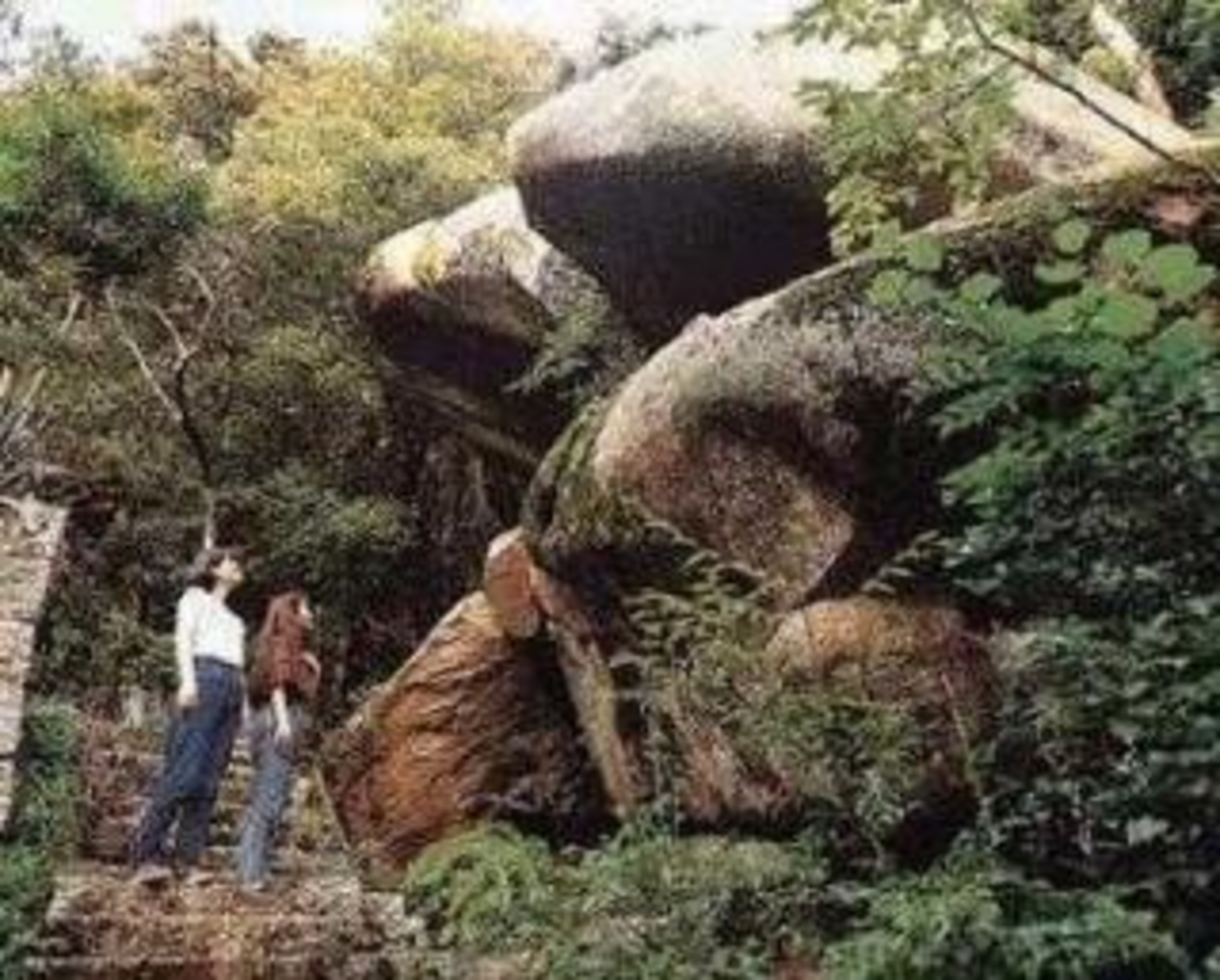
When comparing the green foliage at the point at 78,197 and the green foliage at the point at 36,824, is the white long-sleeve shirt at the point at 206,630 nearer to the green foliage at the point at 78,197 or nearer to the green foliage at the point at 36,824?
the green foliage at the point at 36,824

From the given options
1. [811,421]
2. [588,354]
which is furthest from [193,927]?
[588,354]

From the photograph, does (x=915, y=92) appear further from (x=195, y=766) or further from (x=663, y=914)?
(x=195, y=766)

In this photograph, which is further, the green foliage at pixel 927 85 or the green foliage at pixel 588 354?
the green foliage at pixel 588 354

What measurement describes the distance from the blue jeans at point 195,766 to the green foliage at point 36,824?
65 cm

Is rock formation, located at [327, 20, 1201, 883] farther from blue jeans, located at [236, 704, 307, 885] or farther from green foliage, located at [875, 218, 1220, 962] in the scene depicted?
green foliage, located at [875, 218, 1220, 962]

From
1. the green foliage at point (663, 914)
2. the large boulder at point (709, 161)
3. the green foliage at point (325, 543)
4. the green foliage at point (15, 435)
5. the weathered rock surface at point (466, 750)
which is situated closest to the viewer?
the green foliage at point (663, 914)

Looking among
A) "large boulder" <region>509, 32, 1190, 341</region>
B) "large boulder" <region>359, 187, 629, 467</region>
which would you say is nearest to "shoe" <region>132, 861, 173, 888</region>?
"large boulder" <region>509, 32, 1190, 341</region>

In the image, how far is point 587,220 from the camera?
530 inches

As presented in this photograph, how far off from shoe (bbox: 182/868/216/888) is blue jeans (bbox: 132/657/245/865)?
0.22 metres

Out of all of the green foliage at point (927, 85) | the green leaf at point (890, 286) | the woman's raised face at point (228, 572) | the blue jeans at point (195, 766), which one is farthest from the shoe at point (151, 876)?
the green leaf at point (890, 286)

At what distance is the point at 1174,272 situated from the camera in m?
4.73

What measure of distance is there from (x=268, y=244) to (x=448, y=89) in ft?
23.8

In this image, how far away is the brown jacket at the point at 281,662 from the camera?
10109mm

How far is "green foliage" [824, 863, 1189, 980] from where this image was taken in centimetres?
455
